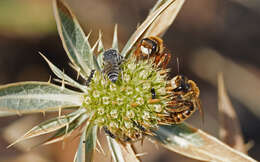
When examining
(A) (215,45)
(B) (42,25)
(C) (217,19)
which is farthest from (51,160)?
(C) (217,19)

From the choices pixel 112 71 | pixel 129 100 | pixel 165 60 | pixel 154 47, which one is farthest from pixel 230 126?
pixel 112 71

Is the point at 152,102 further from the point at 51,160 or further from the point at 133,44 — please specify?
the point at 51,160

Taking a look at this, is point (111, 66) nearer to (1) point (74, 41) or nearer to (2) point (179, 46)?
(1) point (74, 41)

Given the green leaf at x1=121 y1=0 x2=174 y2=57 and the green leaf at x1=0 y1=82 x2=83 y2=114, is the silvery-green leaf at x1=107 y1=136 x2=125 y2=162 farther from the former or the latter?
the green leaf at x1=121 y1=0 x2=174 y2=57

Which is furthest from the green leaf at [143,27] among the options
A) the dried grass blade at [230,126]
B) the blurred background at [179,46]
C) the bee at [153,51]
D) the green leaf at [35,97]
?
the blurred background at [179,46]

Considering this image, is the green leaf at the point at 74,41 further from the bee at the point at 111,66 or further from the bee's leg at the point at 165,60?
the bee's leg at the point at 165,60

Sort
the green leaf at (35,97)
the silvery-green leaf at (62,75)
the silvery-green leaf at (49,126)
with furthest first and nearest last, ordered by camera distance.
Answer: the silvery-green leaf at (62,75) → the silvery-green leaf at (49,126) → the green leaf at (35,97)
